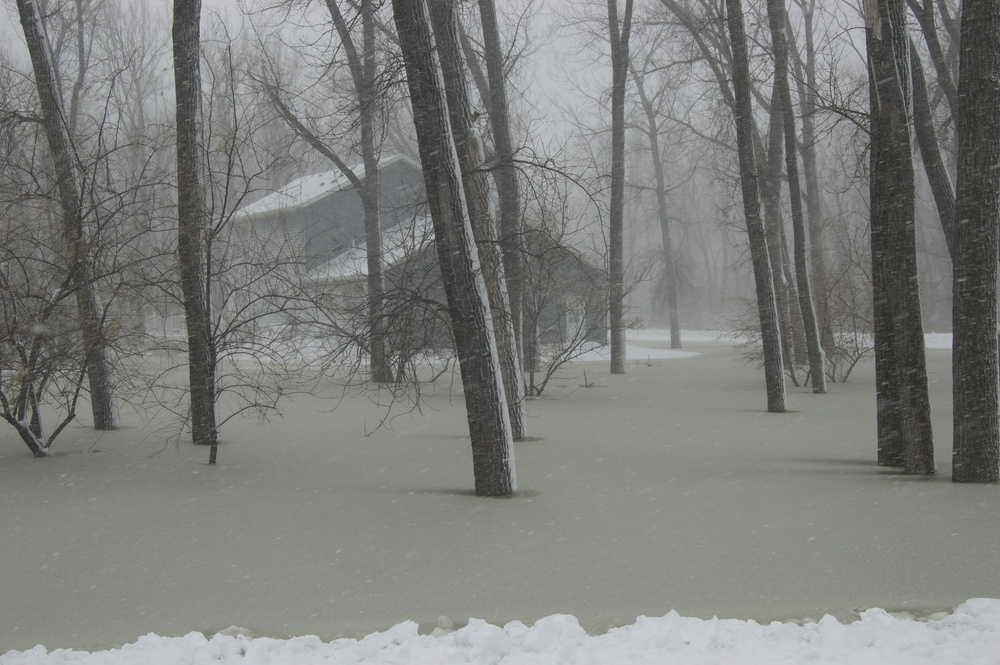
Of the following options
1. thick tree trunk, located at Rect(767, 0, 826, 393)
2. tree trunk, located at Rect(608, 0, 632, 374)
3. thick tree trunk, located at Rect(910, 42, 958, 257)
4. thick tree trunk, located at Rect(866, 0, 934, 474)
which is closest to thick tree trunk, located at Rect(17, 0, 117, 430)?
thick tree trunk, located at Rect(866, 0, 934, 474)

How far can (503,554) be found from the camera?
6723 millimetres

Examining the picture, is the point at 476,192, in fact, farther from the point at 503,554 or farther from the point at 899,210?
the point at 503,554

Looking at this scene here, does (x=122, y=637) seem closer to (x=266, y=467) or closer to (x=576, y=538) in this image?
(x=576, y=538)

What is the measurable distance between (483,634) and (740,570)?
7.01ft

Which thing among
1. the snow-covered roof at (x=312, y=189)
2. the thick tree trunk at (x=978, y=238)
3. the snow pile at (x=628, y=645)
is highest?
the snow-covered roof at (x=312, y=189)

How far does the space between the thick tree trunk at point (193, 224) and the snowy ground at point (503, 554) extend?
Result: 748 millimetres

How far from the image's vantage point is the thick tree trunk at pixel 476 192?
10.4m

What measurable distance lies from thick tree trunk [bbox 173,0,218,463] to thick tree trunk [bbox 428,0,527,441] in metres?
3.34

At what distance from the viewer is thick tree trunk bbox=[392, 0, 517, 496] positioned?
808 cm

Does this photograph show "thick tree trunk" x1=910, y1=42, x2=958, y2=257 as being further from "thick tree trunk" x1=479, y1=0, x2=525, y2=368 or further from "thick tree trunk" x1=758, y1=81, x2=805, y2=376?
"thick tree trunk" x1=758, y1=81, x2=805, y2=376

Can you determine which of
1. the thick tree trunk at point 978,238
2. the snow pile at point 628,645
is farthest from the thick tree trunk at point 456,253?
the thick tree trunk at point 978,238

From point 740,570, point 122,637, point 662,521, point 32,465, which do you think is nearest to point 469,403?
point 662,521

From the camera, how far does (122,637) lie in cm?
532

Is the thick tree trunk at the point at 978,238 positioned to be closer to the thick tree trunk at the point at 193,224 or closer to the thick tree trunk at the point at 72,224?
the thick tree trunk at the point at 193,224
